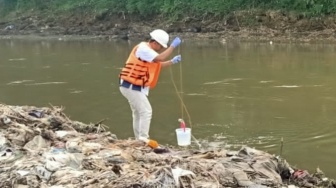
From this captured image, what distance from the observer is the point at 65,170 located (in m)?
6.06

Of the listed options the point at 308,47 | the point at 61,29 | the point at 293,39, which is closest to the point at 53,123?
the point at 308,47

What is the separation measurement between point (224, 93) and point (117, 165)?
820cm

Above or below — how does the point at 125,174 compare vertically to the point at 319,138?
above

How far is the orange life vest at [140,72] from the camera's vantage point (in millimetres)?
8281

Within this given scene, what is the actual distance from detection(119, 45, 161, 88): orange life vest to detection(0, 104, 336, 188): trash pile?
925mm

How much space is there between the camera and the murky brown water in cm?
989

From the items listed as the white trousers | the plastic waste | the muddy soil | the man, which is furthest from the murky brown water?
the muddy soil

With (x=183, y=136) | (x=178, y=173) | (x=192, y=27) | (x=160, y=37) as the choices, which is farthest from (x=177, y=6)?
(x=178, y=173)

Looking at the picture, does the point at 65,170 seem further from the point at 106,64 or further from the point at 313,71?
the point at 106,64

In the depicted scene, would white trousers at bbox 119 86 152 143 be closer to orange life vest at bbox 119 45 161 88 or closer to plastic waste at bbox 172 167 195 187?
orange life vest at bbox 119 45 161 88

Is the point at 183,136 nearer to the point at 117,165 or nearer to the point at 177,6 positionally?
the point at 117,165

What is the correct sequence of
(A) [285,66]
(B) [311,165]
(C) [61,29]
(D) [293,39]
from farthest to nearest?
(C) [61,29]
(D) [293,39]
(A) [285,66]
(B) [311,165]

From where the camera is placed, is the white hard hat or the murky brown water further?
the murky brown water

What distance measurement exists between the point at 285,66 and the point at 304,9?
11239 millimetres
